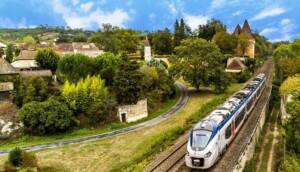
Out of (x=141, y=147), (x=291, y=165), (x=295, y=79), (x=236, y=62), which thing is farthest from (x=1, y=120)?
(x=236, y=62)

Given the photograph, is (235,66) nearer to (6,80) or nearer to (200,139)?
(6,80)

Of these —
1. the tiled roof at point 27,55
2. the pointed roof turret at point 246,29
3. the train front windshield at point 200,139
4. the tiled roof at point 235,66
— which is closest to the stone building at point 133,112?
the train front windshield at point 200,139

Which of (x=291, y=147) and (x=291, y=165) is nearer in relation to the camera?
(x=291, y=165)

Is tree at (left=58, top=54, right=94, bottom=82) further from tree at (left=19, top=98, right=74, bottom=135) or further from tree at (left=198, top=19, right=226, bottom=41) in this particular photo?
tree at (left=198, top=19, right=226, bottom=41)

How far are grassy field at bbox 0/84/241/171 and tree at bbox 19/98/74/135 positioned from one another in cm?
387

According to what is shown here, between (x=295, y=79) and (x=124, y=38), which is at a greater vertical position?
(x=124, y=38)

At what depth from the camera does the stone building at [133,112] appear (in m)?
38.2

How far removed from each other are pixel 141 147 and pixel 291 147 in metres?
14.1

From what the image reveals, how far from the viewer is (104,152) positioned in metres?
29.3

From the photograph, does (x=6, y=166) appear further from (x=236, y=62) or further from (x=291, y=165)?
(x=236, y=62)

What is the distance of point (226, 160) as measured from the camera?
2300 cm

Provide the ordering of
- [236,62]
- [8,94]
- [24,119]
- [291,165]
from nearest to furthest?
1. [291,165]
2. [24,119]
3. [8,94]
4. [236,62]

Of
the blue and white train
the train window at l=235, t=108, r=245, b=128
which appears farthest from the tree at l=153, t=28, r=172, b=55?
the blue and white train

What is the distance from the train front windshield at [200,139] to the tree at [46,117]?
17.7 meters
